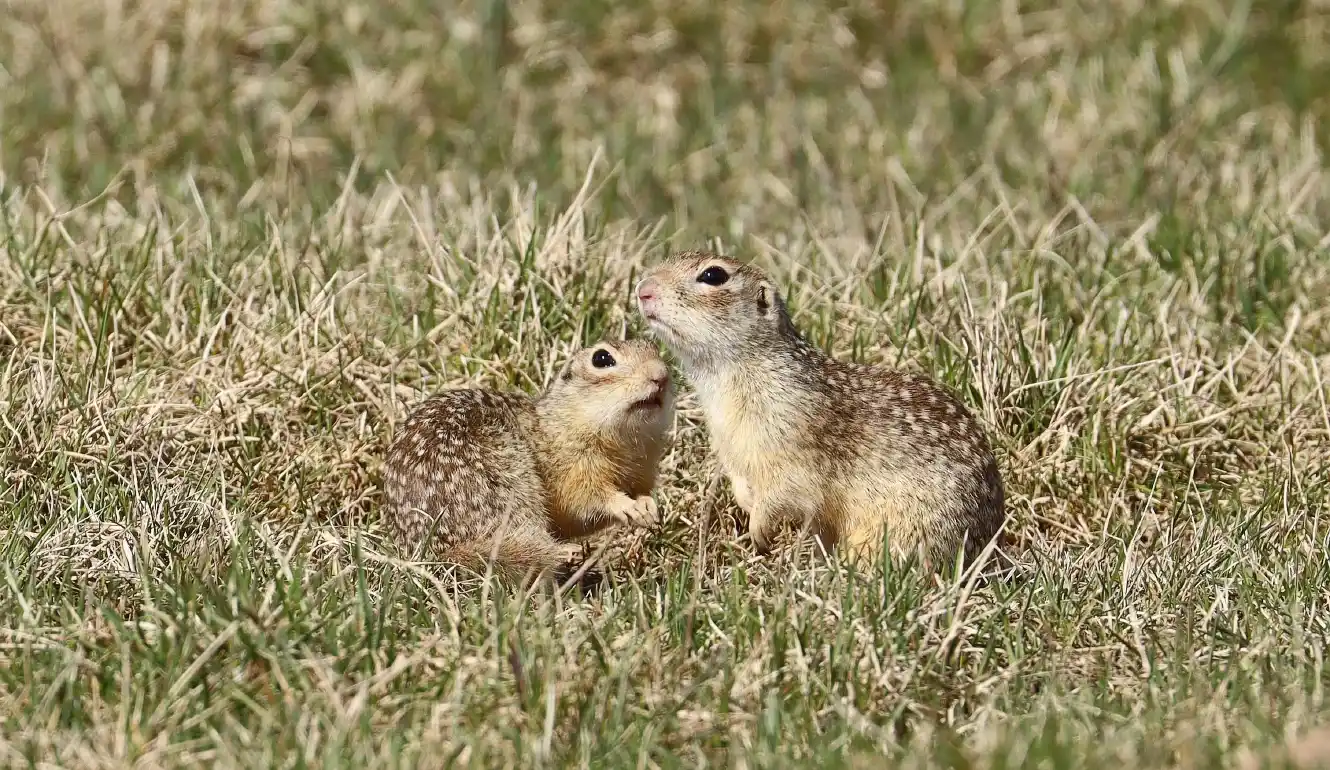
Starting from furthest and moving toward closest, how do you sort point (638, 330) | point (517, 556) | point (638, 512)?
point (638, 330), point (638, 512), point (517, 556)

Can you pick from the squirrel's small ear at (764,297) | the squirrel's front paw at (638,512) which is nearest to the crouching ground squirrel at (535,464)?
the squirrel's front paw at (638,512)

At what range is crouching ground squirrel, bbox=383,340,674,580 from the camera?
5.24 metres

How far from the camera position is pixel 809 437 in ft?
17.6

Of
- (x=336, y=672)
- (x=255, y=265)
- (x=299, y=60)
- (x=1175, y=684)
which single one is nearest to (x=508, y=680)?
(x=336, y=672)

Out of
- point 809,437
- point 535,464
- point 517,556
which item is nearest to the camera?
point 517,556

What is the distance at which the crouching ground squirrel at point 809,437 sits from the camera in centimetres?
533

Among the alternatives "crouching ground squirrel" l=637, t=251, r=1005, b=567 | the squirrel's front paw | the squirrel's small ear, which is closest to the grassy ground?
the squirrel's front paw

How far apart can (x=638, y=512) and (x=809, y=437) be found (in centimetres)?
56

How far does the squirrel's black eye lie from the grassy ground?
0.75 m

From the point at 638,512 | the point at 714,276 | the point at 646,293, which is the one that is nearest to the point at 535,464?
the point at 638,512

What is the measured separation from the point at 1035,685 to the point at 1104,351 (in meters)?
2.02

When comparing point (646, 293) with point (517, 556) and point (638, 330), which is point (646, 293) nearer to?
point (517, 556)

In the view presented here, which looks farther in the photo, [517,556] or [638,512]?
[638,512]

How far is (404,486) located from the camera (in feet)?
17.4
